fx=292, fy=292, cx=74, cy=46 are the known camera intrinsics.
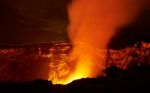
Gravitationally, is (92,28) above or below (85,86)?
above

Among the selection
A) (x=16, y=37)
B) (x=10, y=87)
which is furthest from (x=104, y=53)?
(x=10, y=87)

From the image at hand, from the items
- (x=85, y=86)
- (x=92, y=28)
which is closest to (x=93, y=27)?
(x=92, y=28)

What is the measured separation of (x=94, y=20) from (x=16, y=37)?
289cm

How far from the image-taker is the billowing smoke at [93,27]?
915 cm

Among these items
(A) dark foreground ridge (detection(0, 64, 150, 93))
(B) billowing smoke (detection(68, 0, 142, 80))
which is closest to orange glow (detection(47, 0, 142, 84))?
(B) billowing smoke (detection(68, 0, 142, 80))

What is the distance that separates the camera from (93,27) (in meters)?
10.4

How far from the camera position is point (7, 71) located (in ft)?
27.9

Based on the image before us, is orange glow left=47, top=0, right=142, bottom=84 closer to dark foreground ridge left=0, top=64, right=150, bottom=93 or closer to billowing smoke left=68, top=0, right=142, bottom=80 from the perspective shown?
billowing smoke left=68, top=0, right=142, bottom=80

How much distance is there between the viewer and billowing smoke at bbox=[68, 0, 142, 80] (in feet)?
30.0

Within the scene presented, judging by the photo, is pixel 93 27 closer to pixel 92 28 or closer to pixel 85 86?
pixel 92 28

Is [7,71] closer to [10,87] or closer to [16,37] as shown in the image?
[16,37]

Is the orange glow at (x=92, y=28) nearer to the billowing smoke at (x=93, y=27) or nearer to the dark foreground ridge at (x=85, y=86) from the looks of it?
the billowing smoke at (x=93, y=27)

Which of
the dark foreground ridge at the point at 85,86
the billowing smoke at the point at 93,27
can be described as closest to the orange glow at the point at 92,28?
the billowing smoke at the point at 93,27

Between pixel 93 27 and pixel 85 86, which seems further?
pixel 93 27
